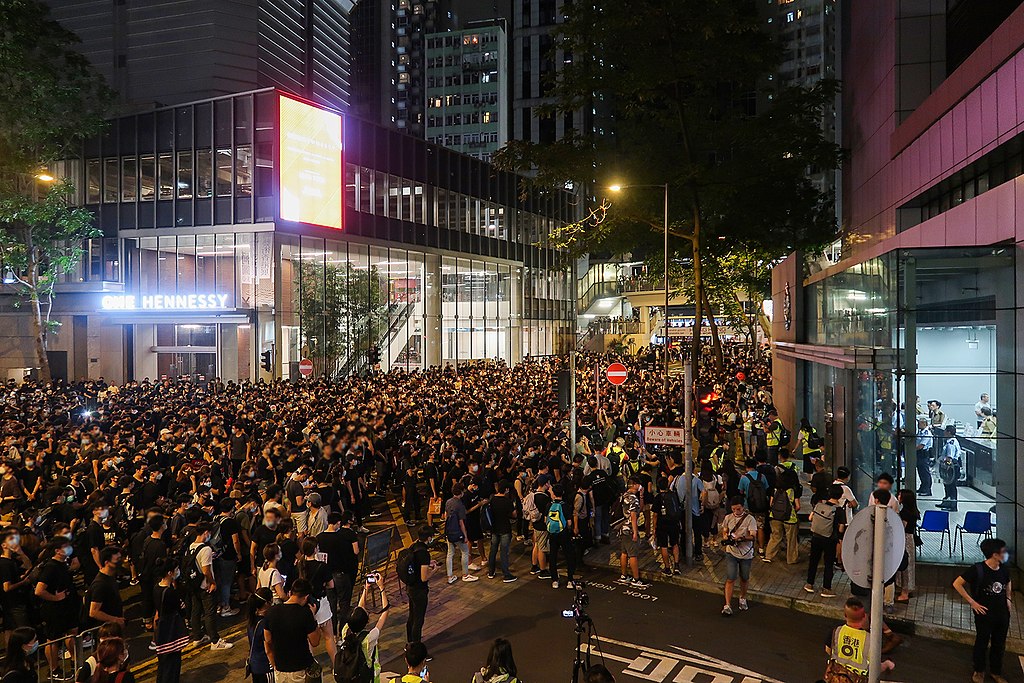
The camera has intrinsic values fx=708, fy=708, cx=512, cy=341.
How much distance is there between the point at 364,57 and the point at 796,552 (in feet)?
556

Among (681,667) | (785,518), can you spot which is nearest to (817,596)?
(785,518)

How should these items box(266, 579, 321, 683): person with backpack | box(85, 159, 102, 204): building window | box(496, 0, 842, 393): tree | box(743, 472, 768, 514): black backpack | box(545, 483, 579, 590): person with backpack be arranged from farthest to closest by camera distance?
box(85, 159, 102, 204): building window → box(496, 0, 842, 393): tree → box(743, 472, 768, 514): black backpack → box(545, 483, 579, 590): person with backpack → box(266, 579, 321, 683): person with backpack

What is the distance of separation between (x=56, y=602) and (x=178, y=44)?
193ft

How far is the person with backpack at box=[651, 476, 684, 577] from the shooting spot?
1120 centimetres

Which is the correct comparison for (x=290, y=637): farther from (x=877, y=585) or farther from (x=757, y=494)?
(x=757, y=494)

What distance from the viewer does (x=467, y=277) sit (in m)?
47.7

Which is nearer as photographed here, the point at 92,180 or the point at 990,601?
the point at 990,601

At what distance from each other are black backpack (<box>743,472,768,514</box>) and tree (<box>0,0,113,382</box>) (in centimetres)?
3115

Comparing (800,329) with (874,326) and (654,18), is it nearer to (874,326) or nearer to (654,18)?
(874,326)

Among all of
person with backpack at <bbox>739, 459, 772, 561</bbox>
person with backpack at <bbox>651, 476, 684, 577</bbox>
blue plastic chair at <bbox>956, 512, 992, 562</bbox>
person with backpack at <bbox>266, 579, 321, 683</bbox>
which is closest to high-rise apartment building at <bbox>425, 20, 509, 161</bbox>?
person with backpack at <bbox>739, 459, 772, 561</bbox>

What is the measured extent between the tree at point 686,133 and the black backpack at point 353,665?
16.7m

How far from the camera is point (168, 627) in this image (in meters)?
7.34

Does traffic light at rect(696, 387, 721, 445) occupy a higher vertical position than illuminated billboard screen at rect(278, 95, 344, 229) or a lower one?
lower

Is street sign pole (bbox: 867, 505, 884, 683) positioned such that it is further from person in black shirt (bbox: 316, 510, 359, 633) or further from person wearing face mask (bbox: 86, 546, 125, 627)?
person wearing face mask (bbox: 86, 546, 125, 627)
